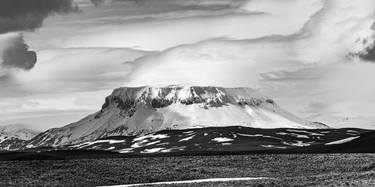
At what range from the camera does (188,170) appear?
76062mm

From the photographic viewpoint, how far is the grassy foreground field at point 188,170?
6581 centimetres

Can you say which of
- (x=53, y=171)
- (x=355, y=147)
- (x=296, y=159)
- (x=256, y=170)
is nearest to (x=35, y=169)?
(x=53, y=171)

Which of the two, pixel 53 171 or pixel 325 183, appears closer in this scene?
pixel 325 183

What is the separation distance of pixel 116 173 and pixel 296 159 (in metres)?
23.1

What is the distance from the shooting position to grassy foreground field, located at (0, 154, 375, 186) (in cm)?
6581

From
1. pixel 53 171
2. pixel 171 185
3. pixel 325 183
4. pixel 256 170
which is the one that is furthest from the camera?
pixel 256 170

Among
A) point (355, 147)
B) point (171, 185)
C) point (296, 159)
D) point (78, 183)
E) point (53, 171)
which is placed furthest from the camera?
point (355, 147)

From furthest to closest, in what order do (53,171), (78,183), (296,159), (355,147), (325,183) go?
1. (355,147)
2. (296,159)
3. (53,171)
4. (78,183)
5. (325,183)

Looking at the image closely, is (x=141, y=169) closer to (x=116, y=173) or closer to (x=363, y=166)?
(x=116, y=173)

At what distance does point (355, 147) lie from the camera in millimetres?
129125

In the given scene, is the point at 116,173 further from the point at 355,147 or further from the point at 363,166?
the point at 355,147

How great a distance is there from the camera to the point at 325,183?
55.5 meters

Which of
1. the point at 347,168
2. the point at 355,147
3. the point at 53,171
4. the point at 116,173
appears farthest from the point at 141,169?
the point at 355,147

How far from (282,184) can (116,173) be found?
21716mm
